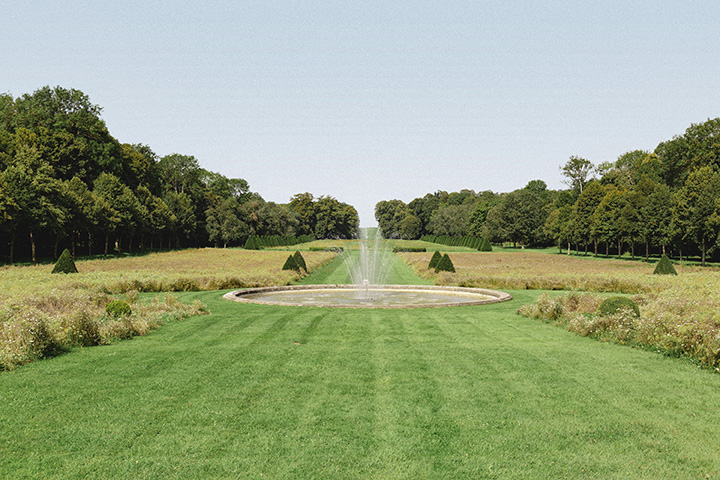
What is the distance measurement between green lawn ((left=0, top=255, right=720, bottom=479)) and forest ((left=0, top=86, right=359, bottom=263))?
129 ft

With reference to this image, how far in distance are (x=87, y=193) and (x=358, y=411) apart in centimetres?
5369

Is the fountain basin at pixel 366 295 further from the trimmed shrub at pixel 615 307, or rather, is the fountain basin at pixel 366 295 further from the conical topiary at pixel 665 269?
the conical topiary at pixel 665 269

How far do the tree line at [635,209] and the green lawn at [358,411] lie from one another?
42.1 meters

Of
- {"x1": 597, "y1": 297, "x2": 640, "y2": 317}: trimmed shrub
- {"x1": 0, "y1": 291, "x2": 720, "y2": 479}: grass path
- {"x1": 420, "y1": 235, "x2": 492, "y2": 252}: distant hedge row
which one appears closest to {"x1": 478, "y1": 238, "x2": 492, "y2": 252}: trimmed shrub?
{"x1": 420, "y1": 235, "x2": 492, "y2": 252}: distant hedge row

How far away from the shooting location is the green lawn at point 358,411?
525cm

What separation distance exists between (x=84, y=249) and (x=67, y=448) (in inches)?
2500

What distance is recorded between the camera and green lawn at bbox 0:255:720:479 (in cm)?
525

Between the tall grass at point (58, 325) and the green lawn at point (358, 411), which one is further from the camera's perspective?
the tall grass at point (58, 325)

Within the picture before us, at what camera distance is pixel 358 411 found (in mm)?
6695

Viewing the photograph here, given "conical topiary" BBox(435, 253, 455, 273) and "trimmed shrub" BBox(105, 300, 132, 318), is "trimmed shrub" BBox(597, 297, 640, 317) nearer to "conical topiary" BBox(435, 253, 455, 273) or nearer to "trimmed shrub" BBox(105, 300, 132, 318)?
"trimmed shrub" BBox(105, 300, 132, 318)

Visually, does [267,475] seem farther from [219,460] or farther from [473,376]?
[473,376]

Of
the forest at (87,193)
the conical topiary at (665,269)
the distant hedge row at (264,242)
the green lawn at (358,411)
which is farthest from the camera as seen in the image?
the distant hedge row at (264,242)

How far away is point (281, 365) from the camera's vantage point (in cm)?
888

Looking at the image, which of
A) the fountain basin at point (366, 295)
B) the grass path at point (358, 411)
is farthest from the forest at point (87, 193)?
the grass path at point (358, 411)
